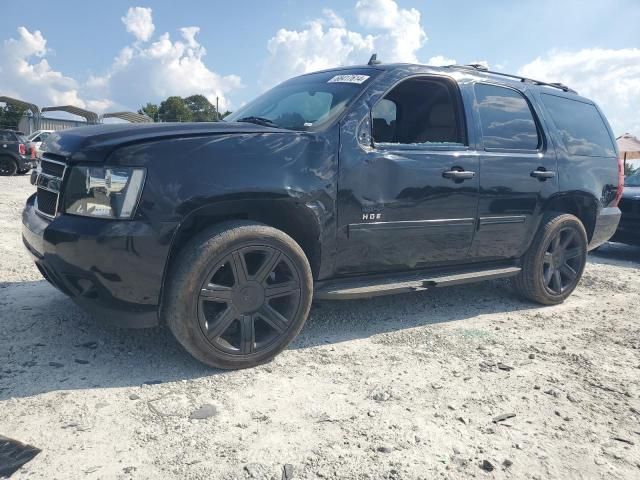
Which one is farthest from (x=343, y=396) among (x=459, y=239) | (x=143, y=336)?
(x=459, y=239)

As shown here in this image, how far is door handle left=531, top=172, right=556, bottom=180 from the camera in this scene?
4.24 m

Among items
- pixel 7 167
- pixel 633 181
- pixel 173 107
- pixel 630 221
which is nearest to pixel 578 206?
pixel 630 221

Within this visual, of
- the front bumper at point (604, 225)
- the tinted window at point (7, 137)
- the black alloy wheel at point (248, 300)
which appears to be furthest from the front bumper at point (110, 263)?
the tinted window at point (7, 137)

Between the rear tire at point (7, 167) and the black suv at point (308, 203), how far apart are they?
14845 millimetres

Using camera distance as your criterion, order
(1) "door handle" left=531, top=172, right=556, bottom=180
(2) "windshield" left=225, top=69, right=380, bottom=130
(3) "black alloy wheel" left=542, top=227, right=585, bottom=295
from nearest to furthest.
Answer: (2) "windshield" left=225, top=69, right=380, bottom=130 → (1) "door handle" left=531, top=172, right=556, bottom=180 → (3) "black alloy wheel" left=542, top=227, right=585, bottom=295

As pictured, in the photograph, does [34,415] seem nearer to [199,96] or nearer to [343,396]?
[343,396]

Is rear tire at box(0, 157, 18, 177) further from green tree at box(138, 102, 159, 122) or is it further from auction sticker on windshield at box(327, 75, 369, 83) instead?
green tree at box(138, 102, 159, 122)

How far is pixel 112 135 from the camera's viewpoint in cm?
282

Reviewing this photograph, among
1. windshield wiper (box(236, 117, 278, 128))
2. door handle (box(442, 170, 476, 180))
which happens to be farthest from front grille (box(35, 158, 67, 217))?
door handle (box(442, 170, 476, 180))

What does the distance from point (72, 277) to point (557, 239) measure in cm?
397

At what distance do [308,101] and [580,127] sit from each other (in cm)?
286

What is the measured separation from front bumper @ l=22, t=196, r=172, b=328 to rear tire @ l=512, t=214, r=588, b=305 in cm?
Result: 323

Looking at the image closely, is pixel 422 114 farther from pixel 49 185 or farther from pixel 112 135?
pixel 49 185

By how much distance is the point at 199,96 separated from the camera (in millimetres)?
60000
